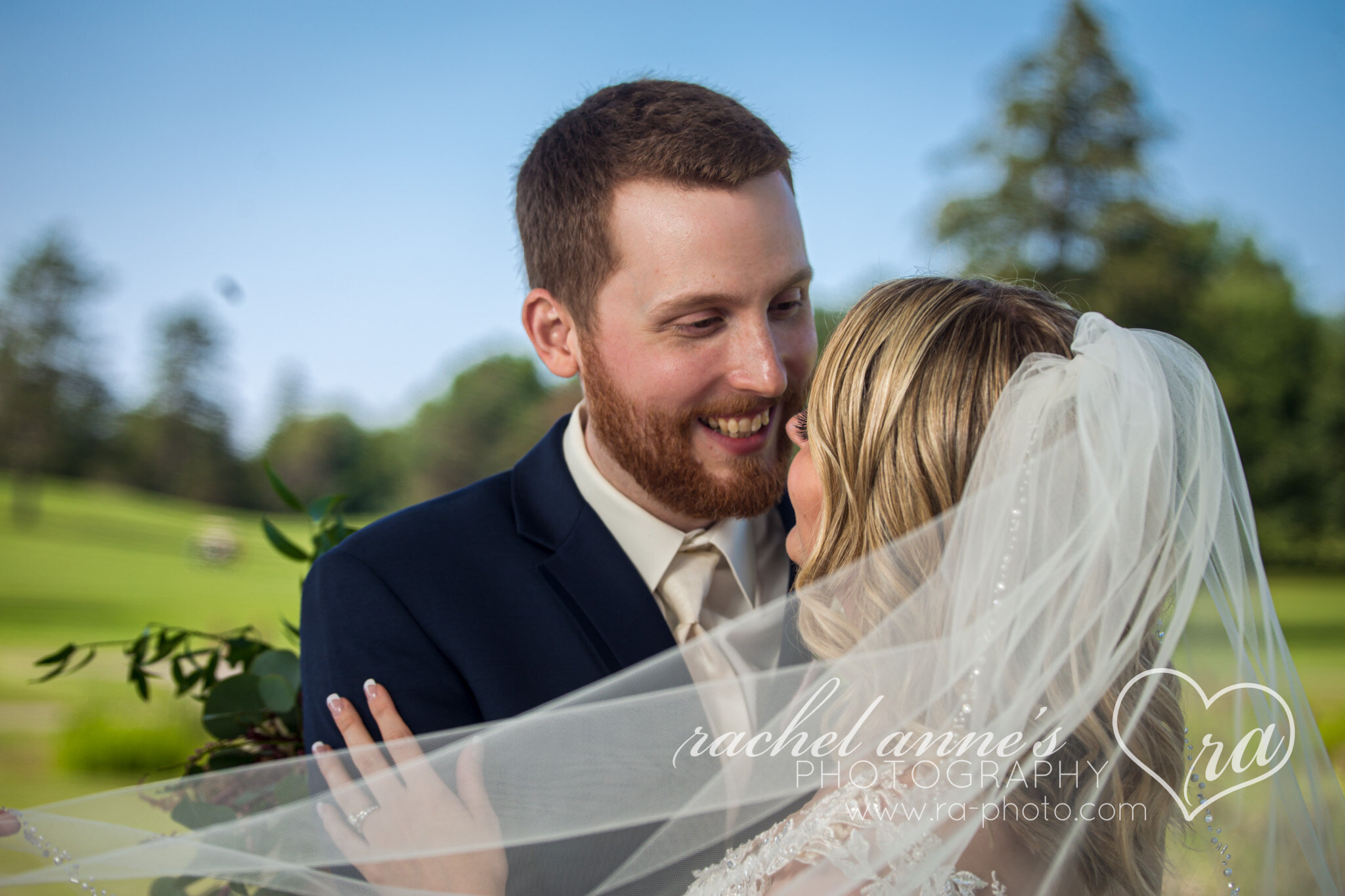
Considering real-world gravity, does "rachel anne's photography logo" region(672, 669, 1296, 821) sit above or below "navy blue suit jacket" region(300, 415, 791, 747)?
below

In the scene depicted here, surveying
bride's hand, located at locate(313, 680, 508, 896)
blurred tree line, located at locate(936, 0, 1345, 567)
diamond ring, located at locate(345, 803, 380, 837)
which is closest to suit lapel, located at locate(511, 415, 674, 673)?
bride's hand, located at locate(313, 680, 508, 896)

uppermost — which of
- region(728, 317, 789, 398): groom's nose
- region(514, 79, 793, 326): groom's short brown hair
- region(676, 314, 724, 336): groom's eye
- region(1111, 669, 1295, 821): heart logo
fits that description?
region(514, 79, 793, 326): groom's short brown hair

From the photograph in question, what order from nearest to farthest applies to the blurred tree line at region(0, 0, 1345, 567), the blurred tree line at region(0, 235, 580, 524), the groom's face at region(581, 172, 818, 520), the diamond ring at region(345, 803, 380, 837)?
the diamond ring at region(345, 803, 380, 837), the groom's face at region(581, 172, 818, 520), the blurred tree line at region(0, 235, 580, 524), the blurred tree line at region(0, 0, 1345, 567)

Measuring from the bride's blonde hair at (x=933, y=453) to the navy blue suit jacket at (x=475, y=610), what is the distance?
0.39 metres

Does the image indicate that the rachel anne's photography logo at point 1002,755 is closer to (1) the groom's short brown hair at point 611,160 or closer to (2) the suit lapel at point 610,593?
(2) the suit lapel at point 610,593

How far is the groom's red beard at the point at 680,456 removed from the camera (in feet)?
8.37

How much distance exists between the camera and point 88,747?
10484 millimetres

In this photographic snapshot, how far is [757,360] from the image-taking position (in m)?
2.44

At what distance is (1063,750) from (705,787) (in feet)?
2.43

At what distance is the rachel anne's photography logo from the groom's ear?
130 centimetres

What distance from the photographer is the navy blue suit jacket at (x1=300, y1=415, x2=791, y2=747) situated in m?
2.22

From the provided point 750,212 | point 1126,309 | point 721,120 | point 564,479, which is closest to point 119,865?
point 564,479

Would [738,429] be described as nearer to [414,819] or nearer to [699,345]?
[699,345]

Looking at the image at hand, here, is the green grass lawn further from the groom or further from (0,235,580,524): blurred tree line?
the groom
